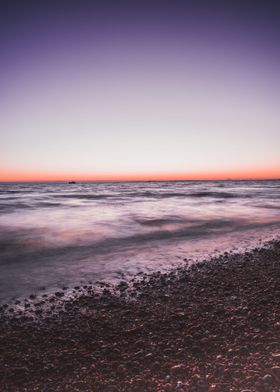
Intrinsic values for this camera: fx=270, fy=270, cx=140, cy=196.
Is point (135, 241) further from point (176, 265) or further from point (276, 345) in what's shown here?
point (276, 345)

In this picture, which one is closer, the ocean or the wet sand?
the wet sand

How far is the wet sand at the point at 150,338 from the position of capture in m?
3.30

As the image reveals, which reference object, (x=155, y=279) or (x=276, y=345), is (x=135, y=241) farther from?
(x=276, y=345)

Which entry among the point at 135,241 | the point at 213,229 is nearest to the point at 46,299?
the point at 135,241

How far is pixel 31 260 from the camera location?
912 centimetres

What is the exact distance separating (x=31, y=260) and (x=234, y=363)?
746 cm

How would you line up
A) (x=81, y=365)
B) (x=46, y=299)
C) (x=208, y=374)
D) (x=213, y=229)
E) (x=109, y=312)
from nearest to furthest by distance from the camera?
(x=208, y=374)
(x=81, y=365)
(x=109, y=312)
(x=46, y=299)
(x=213, y=229)

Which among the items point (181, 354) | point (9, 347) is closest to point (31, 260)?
point (9, 347)

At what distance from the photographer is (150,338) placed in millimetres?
4207

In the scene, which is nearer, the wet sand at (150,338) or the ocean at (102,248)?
the wet sand at (150,338)

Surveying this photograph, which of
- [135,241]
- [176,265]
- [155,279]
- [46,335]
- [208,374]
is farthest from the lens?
[135,241]

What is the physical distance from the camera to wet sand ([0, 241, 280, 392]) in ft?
10.8

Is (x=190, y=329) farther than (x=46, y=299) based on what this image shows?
No

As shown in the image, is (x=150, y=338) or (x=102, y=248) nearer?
(x=150, y=338)
